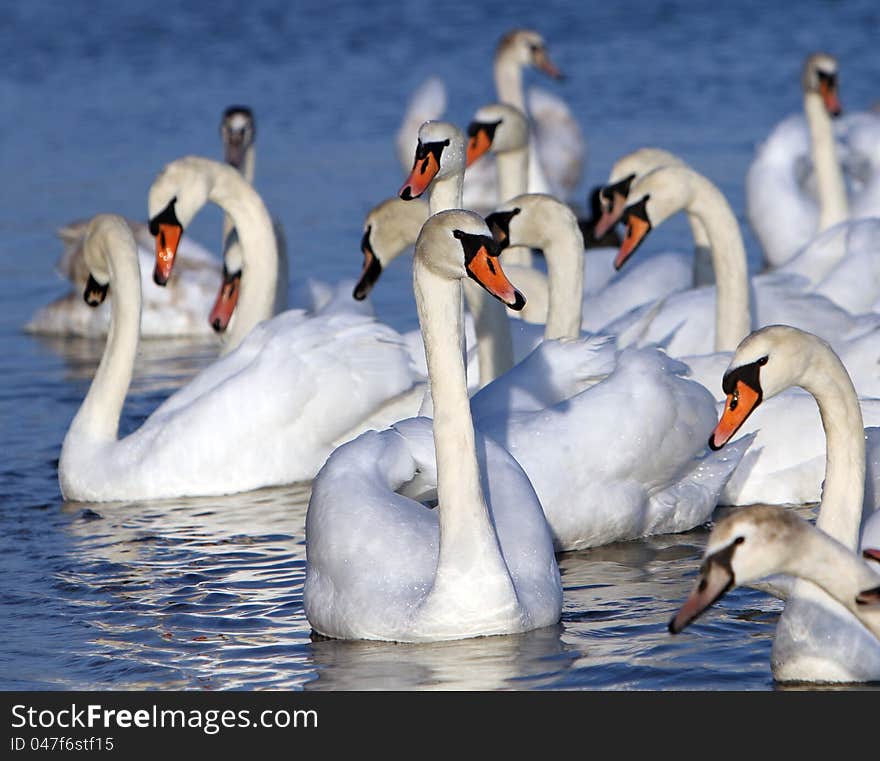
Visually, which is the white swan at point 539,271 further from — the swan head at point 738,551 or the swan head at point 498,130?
the swan head at point 738,551

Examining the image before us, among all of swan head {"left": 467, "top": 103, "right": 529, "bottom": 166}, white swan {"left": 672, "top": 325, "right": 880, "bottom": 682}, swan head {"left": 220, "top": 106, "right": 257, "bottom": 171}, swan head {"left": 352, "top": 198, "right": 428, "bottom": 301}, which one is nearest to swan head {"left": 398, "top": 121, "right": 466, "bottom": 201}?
swan head {"left": 352, "top": 198, "right": 428, "bottom": 301}

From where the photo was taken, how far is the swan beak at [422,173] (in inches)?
316

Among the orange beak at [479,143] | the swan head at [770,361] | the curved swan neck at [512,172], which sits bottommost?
the swan head at [770,361]

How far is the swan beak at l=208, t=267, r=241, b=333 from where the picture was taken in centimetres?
1066

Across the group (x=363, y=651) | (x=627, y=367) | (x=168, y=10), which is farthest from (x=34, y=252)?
(x=168, y=10)

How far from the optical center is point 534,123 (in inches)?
742

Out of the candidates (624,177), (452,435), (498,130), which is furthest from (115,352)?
(452,435)

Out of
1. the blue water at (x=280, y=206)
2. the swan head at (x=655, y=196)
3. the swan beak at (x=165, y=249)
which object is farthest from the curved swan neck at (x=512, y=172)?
the swan beak at (x=165, y=249)

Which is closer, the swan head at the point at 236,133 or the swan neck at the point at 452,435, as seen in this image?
the swan neck at the point at 452,435

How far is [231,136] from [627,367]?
18.4 feet

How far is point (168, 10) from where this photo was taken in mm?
32531

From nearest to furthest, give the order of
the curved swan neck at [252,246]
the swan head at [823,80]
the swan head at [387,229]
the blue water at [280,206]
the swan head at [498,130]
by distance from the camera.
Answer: the blue water at [280,206], the swan head at [387,229], the curved swan neck at [252,246], the swan head at [498,130], the swan head at [823,80]

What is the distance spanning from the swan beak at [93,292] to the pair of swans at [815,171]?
18.9 feet

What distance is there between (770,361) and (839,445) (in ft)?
1.15
